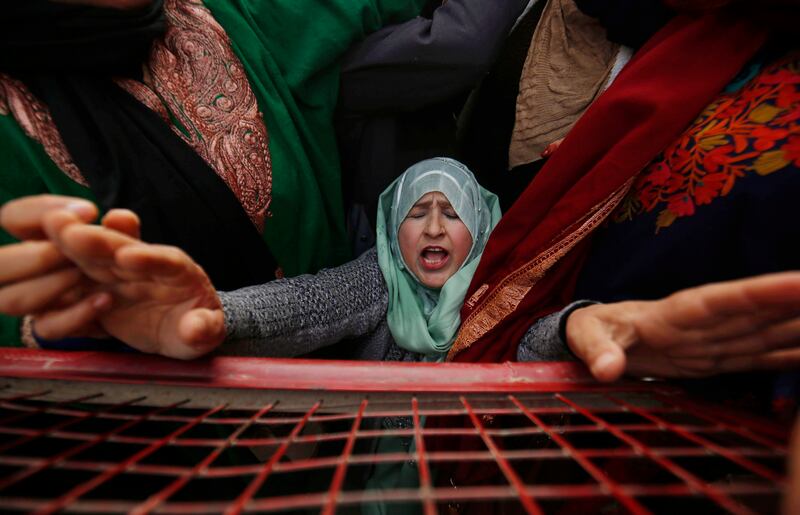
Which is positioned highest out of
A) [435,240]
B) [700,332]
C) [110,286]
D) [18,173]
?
[18,173]

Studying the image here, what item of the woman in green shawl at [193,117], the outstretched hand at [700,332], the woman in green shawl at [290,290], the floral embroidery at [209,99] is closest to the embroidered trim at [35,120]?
the woman in green shawl at [193,117]

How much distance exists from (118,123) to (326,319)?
57 cm

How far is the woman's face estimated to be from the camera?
3.55 feet

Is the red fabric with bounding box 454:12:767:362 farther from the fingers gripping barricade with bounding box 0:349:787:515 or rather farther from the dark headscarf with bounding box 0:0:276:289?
the dark headscarf with bounding box 0:0:276:289

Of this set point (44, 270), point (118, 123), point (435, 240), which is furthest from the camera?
point (435, 240)

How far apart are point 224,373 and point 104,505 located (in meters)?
0.22

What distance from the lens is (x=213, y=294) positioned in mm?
594

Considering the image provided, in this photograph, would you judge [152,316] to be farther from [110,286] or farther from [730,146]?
[730,146]

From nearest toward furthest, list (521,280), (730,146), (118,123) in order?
(730,146) < (118,123) < (521,280)

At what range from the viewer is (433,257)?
1.11 metres

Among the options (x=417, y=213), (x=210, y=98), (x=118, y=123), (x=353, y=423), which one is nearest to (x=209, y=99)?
(x=210, y=98)

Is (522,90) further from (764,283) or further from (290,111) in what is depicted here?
(764,283)

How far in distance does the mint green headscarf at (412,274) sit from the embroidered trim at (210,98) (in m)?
0.38

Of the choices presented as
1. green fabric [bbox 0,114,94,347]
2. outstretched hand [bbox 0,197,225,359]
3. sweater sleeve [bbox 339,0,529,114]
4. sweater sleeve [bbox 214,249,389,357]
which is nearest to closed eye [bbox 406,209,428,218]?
sweater sleeve [bbox 214,249,389,357]
